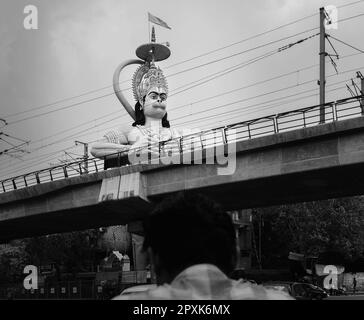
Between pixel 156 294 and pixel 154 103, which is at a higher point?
pixel 154 103

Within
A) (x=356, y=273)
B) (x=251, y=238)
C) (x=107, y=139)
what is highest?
(x=107, y=139)

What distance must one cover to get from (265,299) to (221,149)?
20753 millimetres

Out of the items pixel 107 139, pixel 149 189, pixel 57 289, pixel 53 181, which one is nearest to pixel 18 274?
pixel 57 289

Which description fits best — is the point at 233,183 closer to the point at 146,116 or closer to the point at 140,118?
the point at 146,116

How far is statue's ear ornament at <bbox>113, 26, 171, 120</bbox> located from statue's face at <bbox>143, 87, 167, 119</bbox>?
30cm

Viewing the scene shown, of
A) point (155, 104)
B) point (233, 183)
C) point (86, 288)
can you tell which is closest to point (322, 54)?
point (233, 183)

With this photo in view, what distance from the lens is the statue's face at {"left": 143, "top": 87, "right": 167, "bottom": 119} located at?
36000 mm

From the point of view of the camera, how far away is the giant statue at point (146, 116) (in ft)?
115

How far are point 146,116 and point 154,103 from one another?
3.47 ft

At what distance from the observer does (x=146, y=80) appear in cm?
3619
